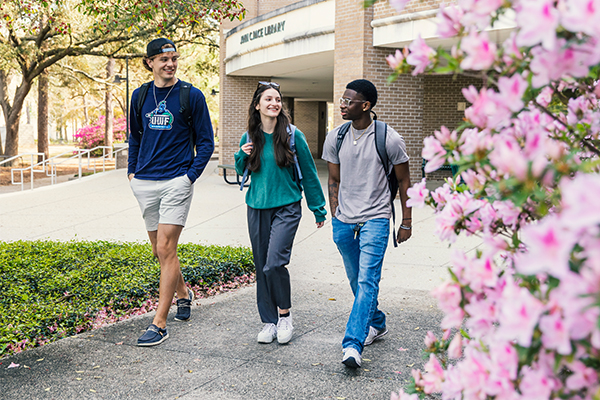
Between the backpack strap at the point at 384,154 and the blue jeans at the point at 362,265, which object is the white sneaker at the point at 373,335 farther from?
the backpack strap at the point at 384,154

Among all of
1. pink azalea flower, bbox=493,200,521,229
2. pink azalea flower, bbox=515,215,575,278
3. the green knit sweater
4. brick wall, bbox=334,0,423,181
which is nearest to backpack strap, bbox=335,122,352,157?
the green knit sweater

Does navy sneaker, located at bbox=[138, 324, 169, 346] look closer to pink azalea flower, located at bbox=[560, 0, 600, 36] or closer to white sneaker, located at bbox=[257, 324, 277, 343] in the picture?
white sneaker, located at bbox=[257, 324, 277, 343]

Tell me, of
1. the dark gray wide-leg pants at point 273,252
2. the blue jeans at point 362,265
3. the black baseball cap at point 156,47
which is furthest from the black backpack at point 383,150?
the black baseball cap at point 156,47

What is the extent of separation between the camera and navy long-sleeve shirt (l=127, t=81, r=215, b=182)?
4441mm

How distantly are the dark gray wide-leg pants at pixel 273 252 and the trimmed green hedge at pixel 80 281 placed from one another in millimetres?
1333

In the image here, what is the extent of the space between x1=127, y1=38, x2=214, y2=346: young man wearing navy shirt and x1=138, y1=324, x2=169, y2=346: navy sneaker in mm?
38

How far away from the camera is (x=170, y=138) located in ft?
14.6

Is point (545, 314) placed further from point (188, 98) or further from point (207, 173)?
point (207, 173)

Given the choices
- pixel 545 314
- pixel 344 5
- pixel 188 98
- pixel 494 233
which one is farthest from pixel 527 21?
pixel 344 5

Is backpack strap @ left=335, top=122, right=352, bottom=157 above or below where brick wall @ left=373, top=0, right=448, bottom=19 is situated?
below

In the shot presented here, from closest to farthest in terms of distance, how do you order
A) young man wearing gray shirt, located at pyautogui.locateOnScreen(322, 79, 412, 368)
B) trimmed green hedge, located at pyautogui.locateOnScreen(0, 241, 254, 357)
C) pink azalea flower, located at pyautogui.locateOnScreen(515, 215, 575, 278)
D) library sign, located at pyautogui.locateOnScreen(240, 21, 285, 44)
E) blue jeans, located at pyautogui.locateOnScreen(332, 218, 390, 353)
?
1. pink azalea flower, located at pyautogui.locateOnScreen(515, 215, 575, 278)
2. blue jeans, located at pyautogui.locateOnScreen(332, 218, 390, 353)
3. young man wearing gray shirt, located at pyautogui.locateOnScreen(322, 79, 412, 368)
4. trimmed green hedge, located at pyautogui.locateOnScreen(0, 241, 254, 357)
5. library sign, located at pyautogui.locateOnScreen(240, 21, 285, 44)

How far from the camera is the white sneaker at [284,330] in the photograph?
427cm

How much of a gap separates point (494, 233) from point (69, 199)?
45.2ft

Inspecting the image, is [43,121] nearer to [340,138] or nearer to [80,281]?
[80,281]
